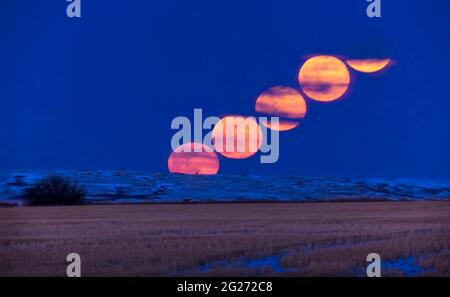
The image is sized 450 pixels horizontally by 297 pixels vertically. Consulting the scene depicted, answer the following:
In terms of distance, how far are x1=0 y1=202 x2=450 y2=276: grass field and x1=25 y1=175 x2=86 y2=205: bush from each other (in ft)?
0.66

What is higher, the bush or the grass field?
the bush

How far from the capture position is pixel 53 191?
22.3ft

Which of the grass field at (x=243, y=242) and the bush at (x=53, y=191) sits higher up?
the bush at (x=53, y=191)

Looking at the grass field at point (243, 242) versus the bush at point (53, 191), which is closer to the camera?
the grass field at point (243, 242)

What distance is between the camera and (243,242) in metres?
5.88

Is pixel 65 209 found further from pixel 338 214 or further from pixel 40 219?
pixel 338 214

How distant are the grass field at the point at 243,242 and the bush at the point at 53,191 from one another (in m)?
0.20

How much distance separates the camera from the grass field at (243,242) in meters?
5.02

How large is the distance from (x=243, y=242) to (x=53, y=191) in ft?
7.27

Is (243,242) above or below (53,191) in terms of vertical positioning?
below

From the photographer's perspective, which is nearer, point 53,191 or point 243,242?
point 243,242

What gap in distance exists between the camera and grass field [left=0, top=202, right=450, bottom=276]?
5020 millimetres

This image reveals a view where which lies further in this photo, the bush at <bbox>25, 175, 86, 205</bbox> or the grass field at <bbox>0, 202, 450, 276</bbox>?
the bush at <bbox>25, 175, 86, 205</bbox>
